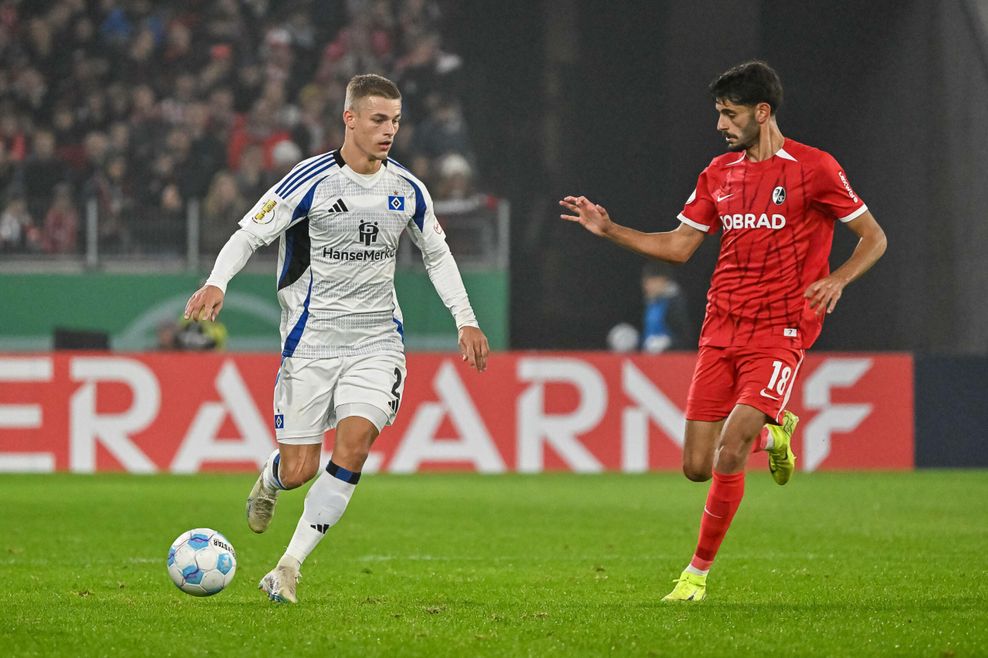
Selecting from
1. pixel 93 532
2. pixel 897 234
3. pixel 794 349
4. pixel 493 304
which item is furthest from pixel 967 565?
pixel 897 234

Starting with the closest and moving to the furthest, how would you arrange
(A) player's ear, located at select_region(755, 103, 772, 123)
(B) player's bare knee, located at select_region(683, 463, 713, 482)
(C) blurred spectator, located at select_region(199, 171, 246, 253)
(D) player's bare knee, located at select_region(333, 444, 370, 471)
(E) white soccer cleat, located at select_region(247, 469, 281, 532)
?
(D) player's bare knee, located at select_region(333, 444, 370, 471)
(A) player's ear, located at select_region(755, 103, 772, 123)
(B) player's bare knee, located at select_region(683, 463, 713, 482)
(E) white soccer cleat, located at select_region(247, 469, 281, 532)
(C) blurred spectator, located at select_region(199, 171, 246, 253)

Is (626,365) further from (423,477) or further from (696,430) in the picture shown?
(696,430)

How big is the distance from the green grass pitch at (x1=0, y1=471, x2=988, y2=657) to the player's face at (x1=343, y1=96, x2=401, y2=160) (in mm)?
1863

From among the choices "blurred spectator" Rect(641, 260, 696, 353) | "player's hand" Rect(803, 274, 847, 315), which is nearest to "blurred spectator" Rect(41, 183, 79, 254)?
"blurred spectator" Rect(641, 260, 696, 353)

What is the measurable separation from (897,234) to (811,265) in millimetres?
11102

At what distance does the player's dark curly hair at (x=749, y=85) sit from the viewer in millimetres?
6277

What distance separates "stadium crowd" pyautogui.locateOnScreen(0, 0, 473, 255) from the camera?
1622cm

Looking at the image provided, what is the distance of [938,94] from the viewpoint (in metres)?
16.9

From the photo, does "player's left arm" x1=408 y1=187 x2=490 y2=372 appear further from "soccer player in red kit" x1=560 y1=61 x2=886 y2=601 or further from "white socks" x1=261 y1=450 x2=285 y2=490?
"white socks" x1=261 y1=450 x2=285 y2=490

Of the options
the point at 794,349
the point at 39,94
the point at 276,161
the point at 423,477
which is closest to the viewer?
the point at 794,349

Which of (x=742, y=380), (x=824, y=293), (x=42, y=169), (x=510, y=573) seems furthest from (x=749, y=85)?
(x=42, y=169)

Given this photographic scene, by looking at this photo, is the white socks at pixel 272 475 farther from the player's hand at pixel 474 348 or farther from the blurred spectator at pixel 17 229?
the blurred spectator at pixel 17 229

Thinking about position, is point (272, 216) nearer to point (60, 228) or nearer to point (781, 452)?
point (781, 452)

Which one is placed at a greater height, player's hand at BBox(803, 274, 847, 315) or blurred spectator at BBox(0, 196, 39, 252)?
player's hand at BBox(803, 274, 847, 315)
